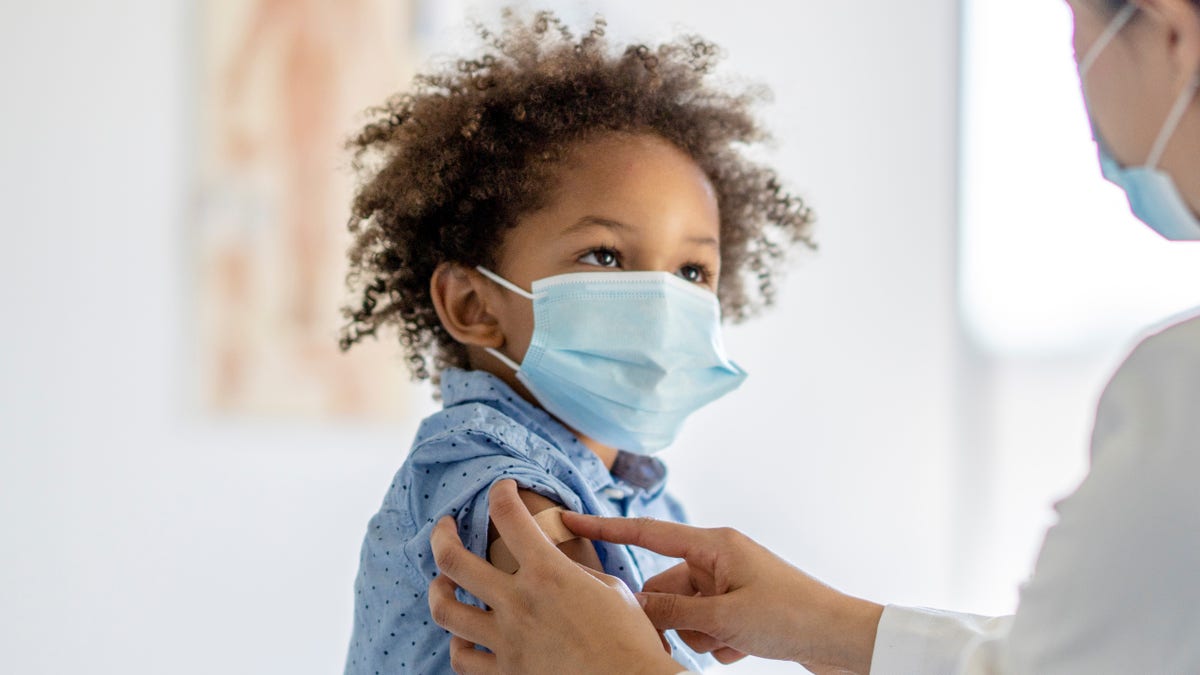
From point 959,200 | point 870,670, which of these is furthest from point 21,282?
point 959,200

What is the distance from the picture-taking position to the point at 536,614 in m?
0.85

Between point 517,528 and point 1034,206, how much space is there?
2.66 meters

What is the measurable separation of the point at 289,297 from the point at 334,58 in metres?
0.52

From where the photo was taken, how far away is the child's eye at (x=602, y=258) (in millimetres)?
1154

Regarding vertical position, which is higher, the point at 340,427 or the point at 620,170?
the point at 340,427

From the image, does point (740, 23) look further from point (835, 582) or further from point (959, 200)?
point (835, 582)

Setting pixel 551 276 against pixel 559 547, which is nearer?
pixel 559 547

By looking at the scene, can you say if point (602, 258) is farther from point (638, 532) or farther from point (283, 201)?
point (283, 201)

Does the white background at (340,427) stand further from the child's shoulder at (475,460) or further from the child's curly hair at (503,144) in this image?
the child's shoulder at (475,460)

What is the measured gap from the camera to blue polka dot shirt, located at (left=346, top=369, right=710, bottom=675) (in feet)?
3.11

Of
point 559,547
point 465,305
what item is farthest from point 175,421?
point 559,547

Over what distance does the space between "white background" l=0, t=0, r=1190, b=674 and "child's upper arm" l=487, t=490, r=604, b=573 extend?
2.88 ft

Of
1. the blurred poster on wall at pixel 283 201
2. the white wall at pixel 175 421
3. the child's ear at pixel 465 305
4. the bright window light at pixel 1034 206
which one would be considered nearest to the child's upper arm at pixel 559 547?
the child's ear at pixel 465 305

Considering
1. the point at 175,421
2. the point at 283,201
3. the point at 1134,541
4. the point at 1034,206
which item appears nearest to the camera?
the point at 1134,541
